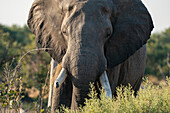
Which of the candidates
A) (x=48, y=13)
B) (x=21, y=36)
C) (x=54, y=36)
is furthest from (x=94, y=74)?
(x=21, y=36)

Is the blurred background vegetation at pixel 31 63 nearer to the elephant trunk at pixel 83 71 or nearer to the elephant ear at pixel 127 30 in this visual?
the elephant trunk at pixel 83 71

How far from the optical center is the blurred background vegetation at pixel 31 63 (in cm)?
574

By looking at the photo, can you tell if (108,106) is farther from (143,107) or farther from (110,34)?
(110,34)

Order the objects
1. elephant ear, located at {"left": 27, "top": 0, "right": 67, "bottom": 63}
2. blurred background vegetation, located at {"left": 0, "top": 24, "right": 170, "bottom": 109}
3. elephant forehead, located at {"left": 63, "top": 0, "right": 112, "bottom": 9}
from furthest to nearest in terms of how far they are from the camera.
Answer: blurred background vegetation, located at {"left": 0, "top": 24, "right": 170, "bottom": 109}
elephant ear, located at {"left": 27, "top": 0, "right": 67, "bottom": 63}
elephant forehead, located at {"left": 63, "top": 0, "right": 112, "bottom": 9}

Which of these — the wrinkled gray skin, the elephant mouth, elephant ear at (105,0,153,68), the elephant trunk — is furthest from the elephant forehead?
the elephant mouth

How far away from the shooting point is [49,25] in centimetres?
482

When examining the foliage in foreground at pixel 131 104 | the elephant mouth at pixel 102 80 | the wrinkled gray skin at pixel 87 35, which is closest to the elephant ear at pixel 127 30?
the wrinkled gray skin at pixel 87 35

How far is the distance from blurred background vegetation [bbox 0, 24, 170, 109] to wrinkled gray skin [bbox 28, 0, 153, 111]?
0.37 meters

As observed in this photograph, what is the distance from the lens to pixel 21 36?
33344 mm

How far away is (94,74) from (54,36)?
97cm

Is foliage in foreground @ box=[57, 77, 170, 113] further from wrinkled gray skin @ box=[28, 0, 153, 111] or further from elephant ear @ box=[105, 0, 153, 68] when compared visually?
elephant ear @ box=[105, 0, 153, 68]

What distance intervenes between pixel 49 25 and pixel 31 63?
8.33m

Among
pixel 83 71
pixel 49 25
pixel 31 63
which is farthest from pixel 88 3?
pixel 31 63

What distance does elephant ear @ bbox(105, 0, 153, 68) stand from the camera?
16.0 feet
